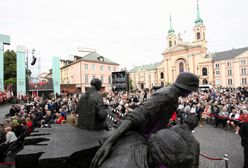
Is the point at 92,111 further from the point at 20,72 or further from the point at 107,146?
the point at 20,72

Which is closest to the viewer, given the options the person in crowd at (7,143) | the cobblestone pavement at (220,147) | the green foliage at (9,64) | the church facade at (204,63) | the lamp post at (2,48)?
the person in crowd at (7,143)

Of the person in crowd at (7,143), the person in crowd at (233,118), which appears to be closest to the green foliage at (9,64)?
the person in crowd at (7,143)

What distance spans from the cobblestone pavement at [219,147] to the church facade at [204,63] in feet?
207

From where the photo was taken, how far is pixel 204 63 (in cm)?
7350

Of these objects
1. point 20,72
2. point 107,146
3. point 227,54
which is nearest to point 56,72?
point 20,72

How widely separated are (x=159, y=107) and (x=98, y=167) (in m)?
1.01

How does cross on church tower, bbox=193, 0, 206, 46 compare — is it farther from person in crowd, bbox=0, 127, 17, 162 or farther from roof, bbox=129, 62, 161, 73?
person in crowd, bbox=0, 127, 17, 162

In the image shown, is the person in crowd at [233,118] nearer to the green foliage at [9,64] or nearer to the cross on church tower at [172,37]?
the green foliage at [9,64]

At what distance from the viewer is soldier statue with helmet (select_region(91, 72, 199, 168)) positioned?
2.22 meters

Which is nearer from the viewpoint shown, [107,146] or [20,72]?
[107,146]

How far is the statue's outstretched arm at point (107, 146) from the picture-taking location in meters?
1.90

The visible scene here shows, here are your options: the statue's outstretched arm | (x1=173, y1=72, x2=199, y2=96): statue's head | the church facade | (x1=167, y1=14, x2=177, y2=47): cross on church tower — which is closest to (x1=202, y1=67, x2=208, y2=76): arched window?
the church facade

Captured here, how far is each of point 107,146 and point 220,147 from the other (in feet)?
28.3

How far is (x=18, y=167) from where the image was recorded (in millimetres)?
2625
